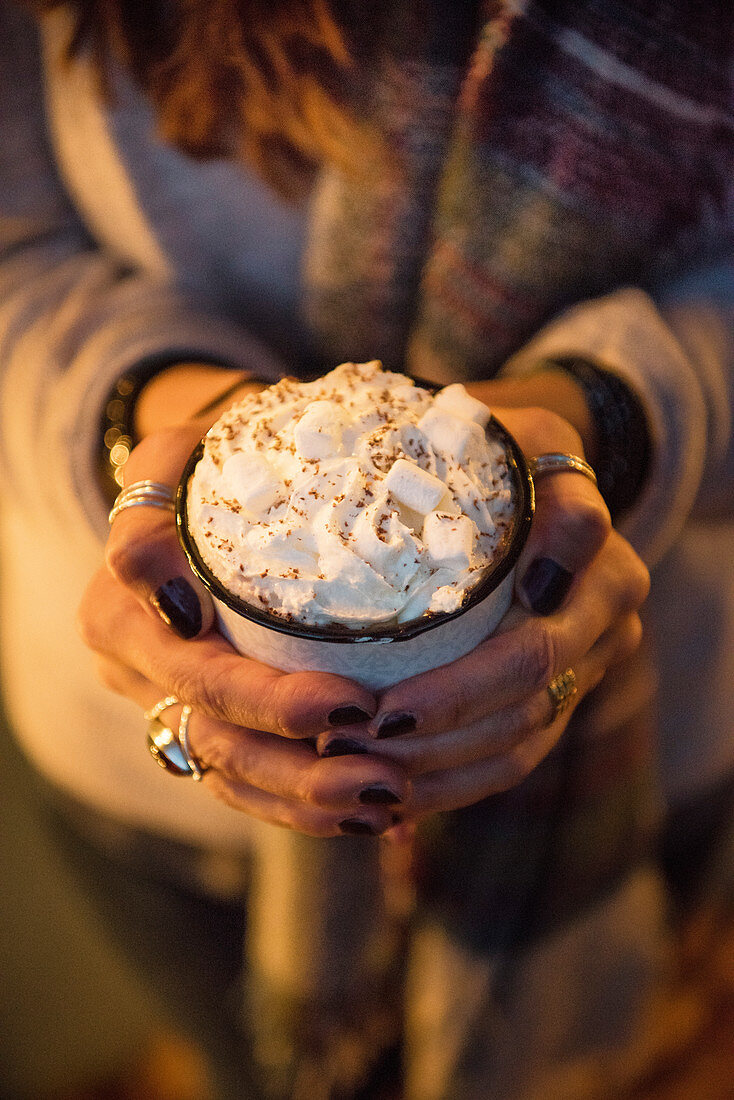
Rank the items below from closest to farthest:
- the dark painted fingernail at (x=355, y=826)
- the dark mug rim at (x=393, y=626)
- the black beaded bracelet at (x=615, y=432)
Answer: the dark mug rim at (x=393, y=626) < the dark painted fingernail at (x=355, y=826) < the black beaded bracelet at (x=615, y=432)

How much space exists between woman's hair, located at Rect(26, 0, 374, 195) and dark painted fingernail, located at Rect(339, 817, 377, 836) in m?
0.62

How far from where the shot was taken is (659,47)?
0.65 m

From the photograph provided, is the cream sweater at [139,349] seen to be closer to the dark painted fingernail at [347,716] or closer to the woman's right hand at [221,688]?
the woman's right hand at [221,688]

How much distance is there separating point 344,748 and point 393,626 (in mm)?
124

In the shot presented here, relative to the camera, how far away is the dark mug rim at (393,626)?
0.42 m

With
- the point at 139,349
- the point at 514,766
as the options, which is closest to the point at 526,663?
the point at 514,766

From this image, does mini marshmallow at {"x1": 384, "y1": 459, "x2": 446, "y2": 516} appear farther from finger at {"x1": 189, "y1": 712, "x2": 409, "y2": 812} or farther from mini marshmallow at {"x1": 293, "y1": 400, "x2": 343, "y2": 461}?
finger at {"x1": 189, "y1": 712, "x2": 409, "y2": 812}

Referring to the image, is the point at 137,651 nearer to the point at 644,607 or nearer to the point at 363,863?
the point at 363,863

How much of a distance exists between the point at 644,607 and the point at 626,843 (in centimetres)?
32

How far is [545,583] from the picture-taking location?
52cm

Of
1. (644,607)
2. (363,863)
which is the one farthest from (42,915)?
(644,607)

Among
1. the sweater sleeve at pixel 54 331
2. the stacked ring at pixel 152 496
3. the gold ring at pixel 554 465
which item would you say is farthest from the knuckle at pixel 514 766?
the sweater sleeve at pixel 54 331

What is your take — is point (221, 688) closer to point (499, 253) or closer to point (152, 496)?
point (152, 496)

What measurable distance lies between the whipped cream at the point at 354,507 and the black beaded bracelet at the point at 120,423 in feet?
0.65
